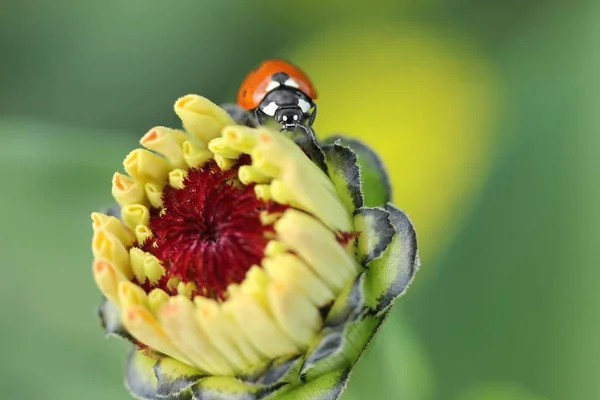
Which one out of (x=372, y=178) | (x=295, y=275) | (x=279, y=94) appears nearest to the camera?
(x=295, y=275)

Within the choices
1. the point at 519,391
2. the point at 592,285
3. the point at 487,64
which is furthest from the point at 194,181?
the point at 487,64

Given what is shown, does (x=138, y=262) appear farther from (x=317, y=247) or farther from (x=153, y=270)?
(x=317, y=247)

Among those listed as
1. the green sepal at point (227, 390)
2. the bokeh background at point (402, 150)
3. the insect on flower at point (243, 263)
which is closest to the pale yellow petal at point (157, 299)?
the insect on flower at point (243, 263)

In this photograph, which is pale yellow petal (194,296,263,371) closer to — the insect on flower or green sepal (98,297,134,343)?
the insect on flower

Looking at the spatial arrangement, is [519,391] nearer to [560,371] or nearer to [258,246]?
[560,371]

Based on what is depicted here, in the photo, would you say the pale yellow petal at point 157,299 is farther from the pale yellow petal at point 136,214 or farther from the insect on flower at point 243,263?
the pale yellow petal at point 136,214

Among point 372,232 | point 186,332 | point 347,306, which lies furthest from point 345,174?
point 186,332
